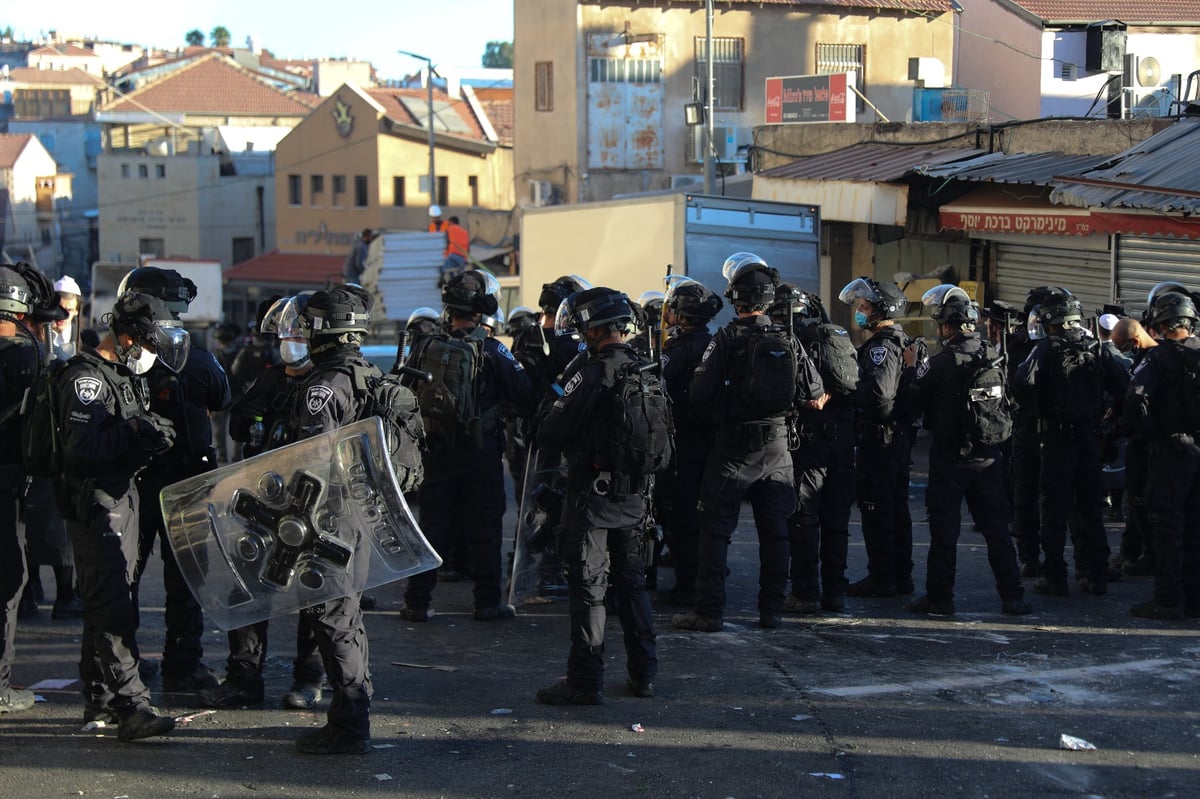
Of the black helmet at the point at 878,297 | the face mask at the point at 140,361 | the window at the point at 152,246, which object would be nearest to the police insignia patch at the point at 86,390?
the face mask at the point at 140,361

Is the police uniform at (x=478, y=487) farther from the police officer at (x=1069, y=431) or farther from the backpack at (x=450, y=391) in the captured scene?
the police officer at (x=1069, y=431)

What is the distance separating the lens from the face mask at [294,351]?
21.1ft

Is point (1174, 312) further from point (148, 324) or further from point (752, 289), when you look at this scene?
point (148, 324)

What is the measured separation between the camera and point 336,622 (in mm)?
5500

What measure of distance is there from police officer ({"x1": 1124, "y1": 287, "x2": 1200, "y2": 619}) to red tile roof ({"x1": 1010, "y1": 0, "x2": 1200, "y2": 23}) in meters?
23.7

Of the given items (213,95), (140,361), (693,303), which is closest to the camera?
(140,361)

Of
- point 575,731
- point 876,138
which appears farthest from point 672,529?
point 876,138

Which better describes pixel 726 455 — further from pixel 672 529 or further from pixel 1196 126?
pixel 1196 126

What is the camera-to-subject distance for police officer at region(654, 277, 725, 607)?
8.11 m

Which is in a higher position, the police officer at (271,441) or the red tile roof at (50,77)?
the red tile roof at (50,77)

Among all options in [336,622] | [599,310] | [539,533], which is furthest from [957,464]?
[336,622]

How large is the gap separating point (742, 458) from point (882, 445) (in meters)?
1.45

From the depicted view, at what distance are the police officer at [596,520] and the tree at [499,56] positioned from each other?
117m

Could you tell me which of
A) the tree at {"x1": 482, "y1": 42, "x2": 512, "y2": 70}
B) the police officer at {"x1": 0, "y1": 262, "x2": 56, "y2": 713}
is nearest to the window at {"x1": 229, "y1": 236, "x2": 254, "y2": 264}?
the police officer at {"x1": 0, "y1": 262, "x2": 56, "y2": 713}
